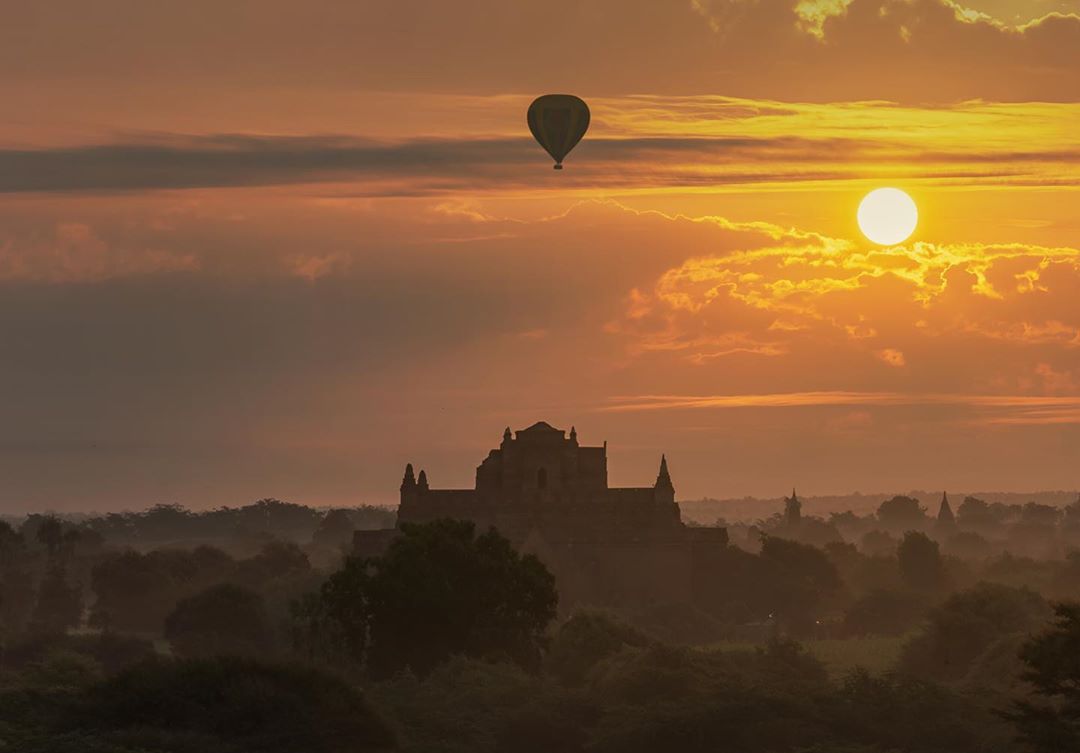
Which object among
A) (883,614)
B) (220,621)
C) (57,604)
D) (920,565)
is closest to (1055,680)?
(220,621)

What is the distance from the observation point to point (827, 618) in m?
147

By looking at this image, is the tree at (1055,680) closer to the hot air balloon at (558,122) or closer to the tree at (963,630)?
the tree at (963,630)

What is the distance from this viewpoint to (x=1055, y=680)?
65.1 m

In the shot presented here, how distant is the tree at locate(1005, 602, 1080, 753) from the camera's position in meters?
64.5

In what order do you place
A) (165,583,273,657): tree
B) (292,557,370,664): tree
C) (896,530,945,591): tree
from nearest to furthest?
(292,557,370,664): tree
(165,583,273,657): tree
(896,530,945,591): tree

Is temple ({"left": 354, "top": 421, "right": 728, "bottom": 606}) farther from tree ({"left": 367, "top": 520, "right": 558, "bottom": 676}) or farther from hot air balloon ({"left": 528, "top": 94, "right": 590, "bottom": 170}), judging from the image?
tree ({"left": 367, "top": 520, "right": 558, "bottom": 676})

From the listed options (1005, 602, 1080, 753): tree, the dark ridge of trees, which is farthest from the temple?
(1005, 602, 1080, 753): tree

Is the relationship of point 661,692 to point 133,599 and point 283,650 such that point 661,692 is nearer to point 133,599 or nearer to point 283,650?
point 283,650

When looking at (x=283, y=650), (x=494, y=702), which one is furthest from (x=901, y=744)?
(x=283, y=650)

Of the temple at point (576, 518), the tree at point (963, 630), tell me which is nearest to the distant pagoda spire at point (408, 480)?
the temple at point (576, 518)

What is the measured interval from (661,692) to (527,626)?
444 inches

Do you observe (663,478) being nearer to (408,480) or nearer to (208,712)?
(408,480)

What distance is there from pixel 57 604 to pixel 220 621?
39141mm

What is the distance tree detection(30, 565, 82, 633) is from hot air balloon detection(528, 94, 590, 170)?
4238 cm
